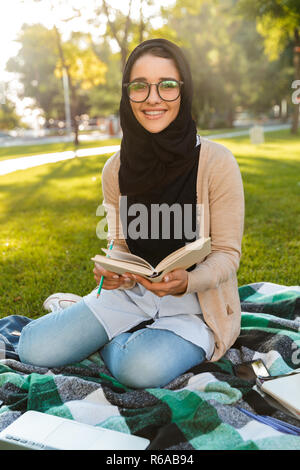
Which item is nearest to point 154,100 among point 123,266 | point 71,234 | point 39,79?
point 123,266

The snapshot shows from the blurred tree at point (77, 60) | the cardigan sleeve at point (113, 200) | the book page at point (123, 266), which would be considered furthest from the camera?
the blurred tree at point (77, 60)

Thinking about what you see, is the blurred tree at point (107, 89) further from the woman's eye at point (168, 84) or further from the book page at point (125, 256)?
the book page at point (125, 256)

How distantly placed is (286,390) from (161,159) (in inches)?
50.5

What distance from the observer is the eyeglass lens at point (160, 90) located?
2.39 meters

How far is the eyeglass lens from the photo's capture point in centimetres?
239

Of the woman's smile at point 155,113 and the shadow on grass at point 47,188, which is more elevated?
the woman's smile at point 155,113

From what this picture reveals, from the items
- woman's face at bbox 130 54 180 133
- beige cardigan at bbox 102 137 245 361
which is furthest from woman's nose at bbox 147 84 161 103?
beige cardigan at bbox 102 137 245 361

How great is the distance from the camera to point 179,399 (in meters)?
2.12

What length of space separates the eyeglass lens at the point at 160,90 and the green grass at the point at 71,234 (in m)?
1.92

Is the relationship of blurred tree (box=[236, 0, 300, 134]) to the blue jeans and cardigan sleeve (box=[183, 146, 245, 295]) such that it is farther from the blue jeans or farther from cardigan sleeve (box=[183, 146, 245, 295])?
the blue jeans

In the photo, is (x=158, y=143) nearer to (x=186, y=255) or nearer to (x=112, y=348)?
(x=186, y=255)

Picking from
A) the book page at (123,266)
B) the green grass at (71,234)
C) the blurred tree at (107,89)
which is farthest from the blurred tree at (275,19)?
the book page at (123,266)

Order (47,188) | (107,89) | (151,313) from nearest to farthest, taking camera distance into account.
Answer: (151,313), (47,188), (107,89)
